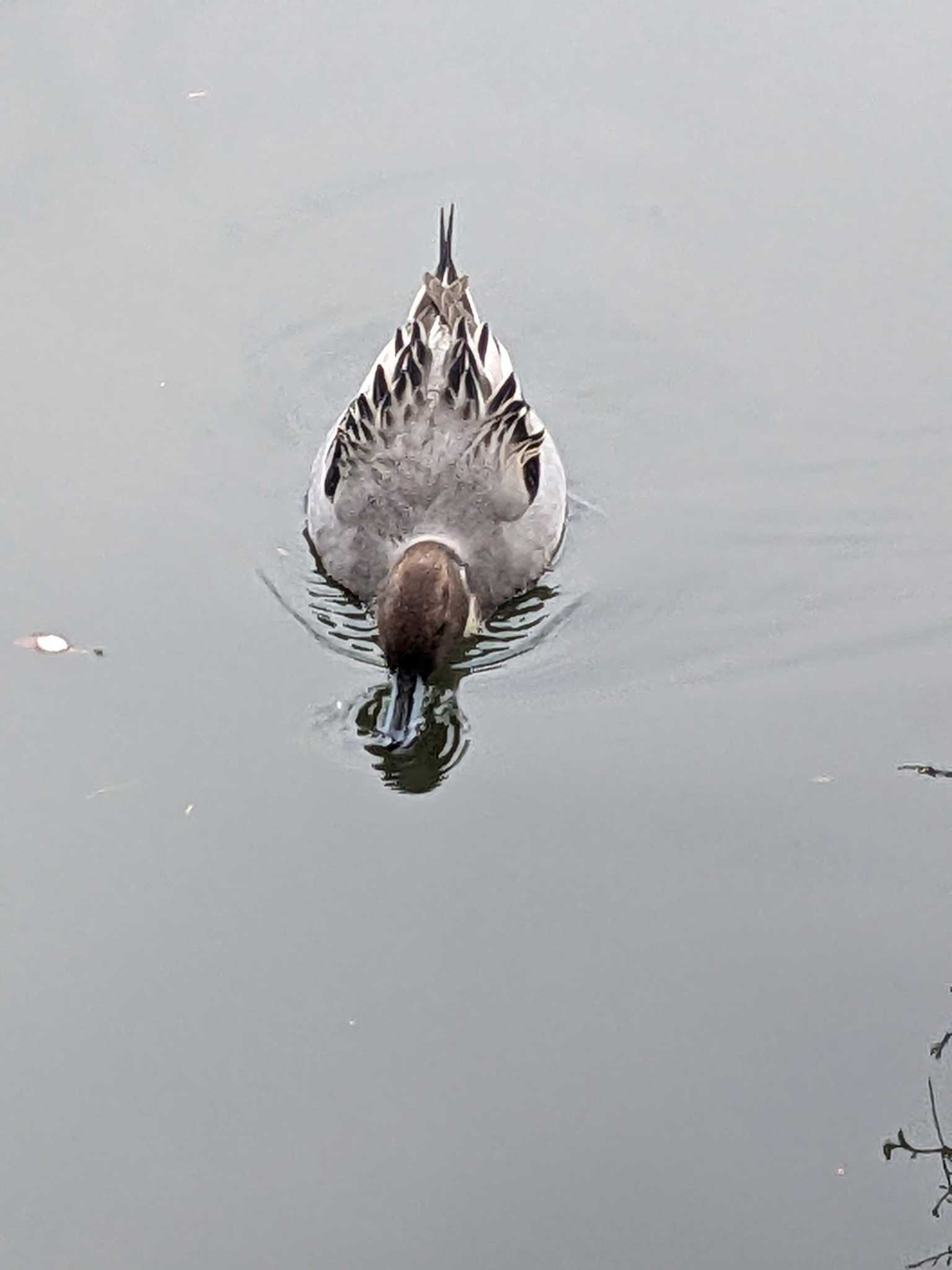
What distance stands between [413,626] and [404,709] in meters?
0.32

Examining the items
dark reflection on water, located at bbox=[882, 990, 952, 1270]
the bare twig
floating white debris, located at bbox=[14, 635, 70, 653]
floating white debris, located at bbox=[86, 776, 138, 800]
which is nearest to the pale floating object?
floating white debris, located at bbox=[14, 635, 70, 653]

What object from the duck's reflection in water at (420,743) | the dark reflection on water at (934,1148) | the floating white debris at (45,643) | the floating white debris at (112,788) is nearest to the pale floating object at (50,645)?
the floating white debris at (45,643)

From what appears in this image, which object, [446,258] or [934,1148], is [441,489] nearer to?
[446,258]

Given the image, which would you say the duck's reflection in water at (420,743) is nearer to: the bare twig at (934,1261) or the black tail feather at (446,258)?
the black tail feather at (446,258)

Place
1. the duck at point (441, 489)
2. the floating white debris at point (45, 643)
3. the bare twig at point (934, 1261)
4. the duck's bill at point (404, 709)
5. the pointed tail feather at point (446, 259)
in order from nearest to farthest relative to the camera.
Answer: the bare twig at point (934, 1261), the duck's bill at point (404, 709), the floating white debris at point (45, 643), the duck at point (441, 489), the pointed tail feather at point (446, 259)

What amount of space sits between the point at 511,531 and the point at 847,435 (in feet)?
5.66

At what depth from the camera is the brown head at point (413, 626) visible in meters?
7.77

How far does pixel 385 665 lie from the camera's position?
8.04m

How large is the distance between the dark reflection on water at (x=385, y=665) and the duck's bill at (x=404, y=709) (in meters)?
0.02

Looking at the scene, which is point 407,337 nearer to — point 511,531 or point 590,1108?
point 511,531

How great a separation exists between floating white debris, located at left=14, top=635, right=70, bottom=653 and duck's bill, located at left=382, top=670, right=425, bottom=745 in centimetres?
129

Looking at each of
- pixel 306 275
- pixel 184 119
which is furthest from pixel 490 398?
pixel 184 119

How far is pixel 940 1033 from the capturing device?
644cm

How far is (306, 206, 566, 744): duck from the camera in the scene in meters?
8.36
